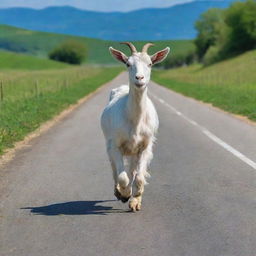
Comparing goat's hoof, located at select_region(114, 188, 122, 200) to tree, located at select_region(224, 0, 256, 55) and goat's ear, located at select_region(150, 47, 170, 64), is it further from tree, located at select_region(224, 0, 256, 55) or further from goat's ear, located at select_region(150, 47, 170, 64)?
tree, located at select_region(224, 0, 256, 55)

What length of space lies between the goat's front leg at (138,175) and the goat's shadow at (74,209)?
203 millimetres

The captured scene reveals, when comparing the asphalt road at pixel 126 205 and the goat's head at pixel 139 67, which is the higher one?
the goat's head at pixel 139 67

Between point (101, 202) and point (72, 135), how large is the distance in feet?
27.6

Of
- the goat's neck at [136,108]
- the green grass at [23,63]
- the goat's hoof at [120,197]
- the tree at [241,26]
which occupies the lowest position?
the green grass at [23,63]

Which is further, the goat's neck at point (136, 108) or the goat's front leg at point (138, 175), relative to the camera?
the goat's neck at point (136, 108)

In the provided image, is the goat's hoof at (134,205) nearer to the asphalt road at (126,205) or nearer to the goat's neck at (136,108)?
the asphalt road at (126,205)

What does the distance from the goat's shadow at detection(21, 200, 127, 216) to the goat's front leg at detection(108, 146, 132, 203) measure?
0.71 ft

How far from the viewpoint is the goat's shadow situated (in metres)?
8.02

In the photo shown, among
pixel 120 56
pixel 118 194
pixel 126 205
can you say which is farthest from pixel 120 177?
pixel 120 56

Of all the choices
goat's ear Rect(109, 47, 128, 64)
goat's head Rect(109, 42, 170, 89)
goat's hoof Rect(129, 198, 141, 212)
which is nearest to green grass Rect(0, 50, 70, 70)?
goat's ear Rect(109, 47, 128, 64)

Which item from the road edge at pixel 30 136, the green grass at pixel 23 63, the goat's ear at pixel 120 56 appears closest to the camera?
the goat's ear at pixel 120 56

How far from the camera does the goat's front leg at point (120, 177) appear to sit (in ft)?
26.8

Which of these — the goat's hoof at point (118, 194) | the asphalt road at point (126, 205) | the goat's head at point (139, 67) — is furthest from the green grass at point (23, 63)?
the goat's head at point (139, 67)

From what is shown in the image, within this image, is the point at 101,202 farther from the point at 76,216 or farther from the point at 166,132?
the point at 166,132
